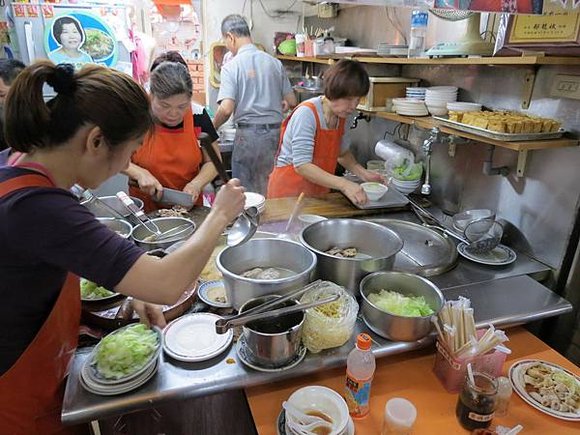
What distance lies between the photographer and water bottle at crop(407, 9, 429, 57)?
2709 mm

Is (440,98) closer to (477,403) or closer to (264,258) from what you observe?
(264,258)

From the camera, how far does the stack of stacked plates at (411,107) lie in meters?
2.56

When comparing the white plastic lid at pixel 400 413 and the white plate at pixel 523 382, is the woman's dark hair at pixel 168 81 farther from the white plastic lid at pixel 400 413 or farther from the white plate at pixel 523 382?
the white plate at pixel 523 382

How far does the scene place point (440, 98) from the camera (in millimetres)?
2443

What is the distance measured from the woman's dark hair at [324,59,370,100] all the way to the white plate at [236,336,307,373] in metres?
1.63

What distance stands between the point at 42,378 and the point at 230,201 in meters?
0.78

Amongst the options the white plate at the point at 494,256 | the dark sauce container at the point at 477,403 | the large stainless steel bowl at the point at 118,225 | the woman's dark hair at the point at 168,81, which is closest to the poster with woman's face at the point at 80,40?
the woman's dark hair at the point at 168,81

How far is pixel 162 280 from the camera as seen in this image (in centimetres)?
108

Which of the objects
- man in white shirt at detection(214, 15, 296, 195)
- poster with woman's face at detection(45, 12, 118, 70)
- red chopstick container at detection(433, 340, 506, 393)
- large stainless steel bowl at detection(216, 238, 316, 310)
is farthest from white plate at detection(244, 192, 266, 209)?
poster with woman's face at detection(45, 12, 118, 70)

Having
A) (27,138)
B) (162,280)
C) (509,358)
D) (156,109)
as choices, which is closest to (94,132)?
(27,138)

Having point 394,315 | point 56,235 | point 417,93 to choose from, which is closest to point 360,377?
point 394,315

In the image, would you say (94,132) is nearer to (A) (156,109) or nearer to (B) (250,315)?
(B) (250,315)

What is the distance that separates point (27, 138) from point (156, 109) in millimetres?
1364

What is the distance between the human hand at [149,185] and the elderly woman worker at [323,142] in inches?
34.2
